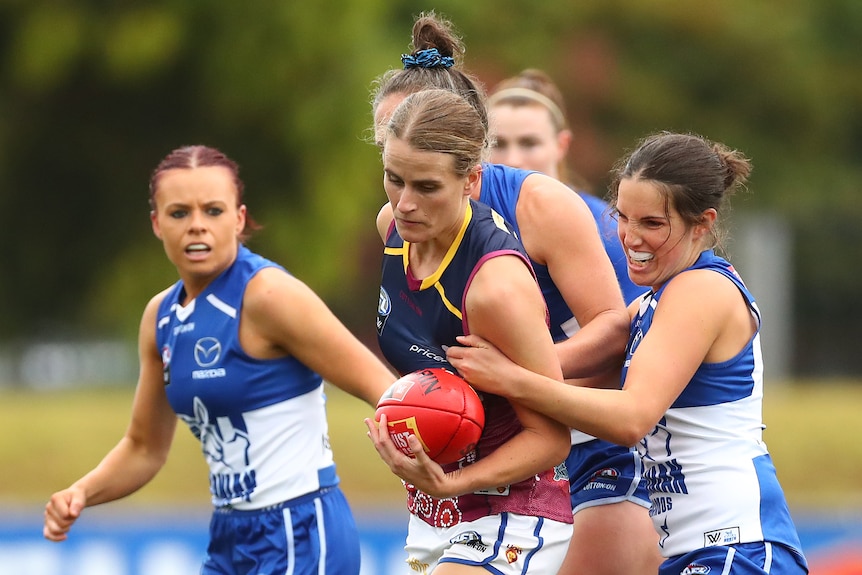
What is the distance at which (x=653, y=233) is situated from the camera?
373cm

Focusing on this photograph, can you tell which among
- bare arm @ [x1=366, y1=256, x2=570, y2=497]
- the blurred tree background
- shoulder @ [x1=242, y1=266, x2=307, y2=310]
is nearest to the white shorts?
bare arm @ [x1=366, y1=256, x2=570, y2=497]

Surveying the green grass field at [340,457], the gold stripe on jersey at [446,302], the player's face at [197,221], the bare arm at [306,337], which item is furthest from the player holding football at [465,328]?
the green grass field at [340,457]

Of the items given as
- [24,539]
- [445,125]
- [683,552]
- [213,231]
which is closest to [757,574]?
[683,552]

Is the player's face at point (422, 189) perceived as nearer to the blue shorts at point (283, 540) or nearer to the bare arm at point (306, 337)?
the bare arm at point (306, 337)

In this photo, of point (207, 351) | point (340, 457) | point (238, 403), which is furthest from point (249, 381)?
point (340, 457)

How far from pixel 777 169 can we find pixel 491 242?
20.5 metres

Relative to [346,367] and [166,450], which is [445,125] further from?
[166,450]

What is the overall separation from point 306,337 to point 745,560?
179cm

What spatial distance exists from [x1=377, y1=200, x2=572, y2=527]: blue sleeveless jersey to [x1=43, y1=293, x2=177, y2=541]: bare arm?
4.83ft

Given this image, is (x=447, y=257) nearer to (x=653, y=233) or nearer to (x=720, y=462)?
(x=653, y=233)

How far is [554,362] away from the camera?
3.56 meters

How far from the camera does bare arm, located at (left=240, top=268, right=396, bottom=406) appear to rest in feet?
15.1

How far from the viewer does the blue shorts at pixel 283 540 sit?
464 centimetres

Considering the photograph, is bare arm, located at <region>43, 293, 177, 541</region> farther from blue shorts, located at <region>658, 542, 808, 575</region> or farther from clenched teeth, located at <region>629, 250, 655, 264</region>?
blue shorts, located at <region>658, 542, 808, 575</region>
